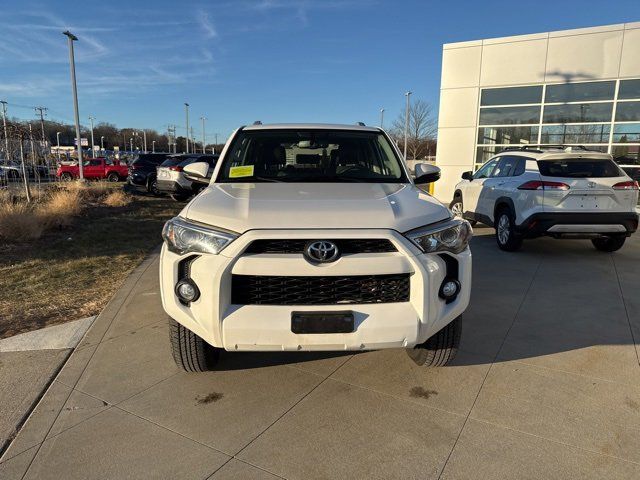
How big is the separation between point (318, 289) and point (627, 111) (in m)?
16.1

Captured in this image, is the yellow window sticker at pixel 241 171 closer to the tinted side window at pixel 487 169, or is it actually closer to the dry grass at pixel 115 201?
the tinted side window at pixel 487 169

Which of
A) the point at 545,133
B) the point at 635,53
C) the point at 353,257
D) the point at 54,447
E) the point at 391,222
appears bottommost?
the point at 54,447

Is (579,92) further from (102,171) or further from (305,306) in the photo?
(102,171)

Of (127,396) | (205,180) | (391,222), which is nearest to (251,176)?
(205,180)

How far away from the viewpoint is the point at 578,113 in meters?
15.4

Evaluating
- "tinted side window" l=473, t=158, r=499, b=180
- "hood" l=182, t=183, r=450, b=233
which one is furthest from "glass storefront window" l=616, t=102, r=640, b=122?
"hood" l=182, t=183, r=450, b=233

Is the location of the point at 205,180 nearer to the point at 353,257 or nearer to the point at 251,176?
the point at 251,176

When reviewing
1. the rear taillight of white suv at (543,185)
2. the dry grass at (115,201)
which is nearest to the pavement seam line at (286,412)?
the rear taillight of white suv at (543,185)

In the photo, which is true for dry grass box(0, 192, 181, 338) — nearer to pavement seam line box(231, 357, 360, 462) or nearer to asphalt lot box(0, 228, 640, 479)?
asphalt lot box(0, 228, 640, 479)

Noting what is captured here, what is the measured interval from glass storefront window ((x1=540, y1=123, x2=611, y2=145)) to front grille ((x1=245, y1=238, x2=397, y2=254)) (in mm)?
15552

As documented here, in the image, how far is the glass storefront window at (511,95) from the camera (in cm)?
1605

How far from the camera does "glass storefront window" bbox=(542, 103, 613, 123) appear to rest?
14945 millimetres

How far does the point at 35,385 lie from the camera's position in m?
3.09

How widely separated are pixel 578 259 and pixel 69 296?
7.02 meters
